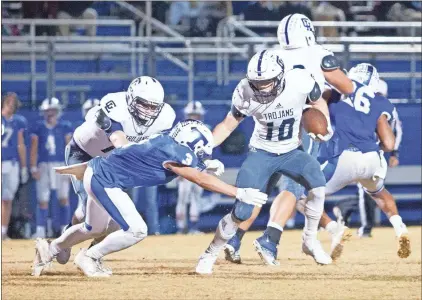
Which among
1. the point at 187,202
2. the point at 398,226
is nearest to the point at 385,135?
the point at 398,226

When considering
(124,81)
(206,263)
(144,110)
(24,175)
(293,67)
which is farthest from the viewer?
(124,81)

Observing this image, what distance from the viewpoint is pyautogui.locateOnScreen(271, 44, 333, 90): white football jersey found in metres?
9.46

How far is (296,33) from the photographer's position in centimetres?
966

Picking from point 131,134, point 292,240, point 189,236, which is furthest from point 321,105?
point 189,236

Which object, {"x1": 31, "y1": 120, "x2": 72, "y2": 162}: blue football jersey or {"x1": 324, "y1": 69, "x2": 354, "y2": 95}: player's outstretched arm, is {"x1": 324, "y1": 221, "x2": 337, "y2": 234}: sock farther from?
{"x1": 31, "y1": 120, "x2": 72, "y2": 162}: blue football jersey

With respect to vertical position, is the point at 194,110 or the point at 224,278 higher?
the point at 194,110

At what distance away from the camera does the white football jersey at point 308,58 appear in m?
9.46

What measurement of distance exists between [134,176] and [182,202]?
581 cm

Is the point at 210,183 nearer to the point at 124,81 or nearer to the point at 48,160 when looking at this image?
the point at 48,160

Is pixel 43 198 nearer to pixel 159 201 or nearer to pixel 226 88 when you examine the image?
pixel 159 201

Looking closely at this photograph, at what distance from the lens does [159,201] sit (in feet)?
45.8

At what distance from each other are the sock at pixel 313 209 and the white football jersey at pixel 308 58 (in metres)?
0.99

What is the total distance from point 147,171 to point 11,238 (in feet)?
18.9

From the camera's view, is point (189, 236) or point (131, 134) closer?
point (131, 134)
